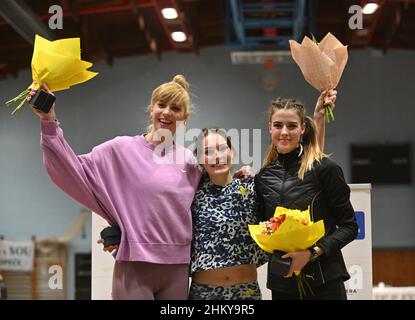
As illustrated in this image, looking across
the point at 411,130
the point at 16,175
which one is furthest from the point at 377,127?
the point at 16,175

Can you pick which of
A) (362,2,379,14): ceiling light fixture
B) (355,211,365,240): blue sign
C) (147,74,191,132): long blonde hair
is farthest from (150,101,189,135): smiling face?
(362,2,379,14): ceiling light fixture

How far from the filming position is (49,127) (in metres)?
2.01

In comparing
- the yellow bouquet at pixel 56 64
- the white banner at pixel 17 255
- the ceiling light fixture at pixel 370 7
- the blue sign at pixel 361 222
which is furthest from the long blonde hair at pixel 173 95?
the white banner at pixel 17 255

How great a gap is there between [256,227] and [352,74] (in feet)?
20.0

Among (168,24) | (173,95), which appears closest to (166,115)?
(173,95)

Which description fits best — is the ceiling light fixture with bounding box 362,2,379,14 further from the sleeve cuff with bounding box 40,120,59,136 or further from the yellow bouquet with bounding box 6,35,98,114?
the sleeve cuff with bounding box 40,120,59,136

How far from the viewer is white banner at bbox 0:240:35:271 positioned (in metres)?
7.53

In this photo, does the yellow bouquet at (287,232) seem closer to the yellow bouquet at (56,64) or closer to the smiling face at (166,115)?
the smiling face at (166,115)

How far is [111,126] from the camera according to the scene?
23.6 ft

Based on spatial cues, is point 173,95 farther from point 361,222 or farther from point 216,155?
point 361,222

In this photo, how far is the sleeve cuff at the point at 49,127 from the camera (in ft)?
6.58

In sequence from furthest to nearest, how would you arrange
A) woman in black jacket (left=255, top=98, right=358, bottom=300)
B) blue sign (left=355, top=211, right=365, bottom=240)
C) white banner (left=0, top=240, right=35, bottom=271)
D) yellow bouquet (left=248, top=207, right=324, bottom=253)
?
white banner (left=0, top=240, right=35, bottom=271) < blue sign (left=355, top=211, right=365, bottom=240) < woman in black jacket (left=255, top=98, right=358, bottom=300) < yellow bouquet (left=248, top=207, right=324, bottom=253)

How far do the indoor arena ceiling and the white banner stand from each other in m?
2.38

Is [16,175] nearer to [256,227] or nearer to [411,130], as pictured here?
[411,130]
